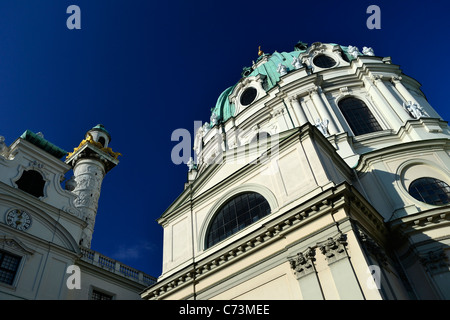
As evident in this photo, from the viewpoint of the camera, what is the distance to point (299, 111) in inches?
949

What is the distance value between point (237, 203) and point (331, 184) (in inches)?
207

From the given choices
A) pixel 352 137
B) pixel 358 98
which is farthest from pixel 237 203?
pixel 358 98

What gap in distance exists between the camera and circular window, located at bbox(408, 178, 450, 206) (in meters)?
15.8

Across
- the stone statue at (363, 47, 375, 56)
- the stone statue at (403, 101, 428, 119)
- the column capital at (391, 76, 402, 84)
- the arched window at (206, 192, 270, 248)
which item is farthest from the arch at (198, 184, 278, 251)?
the stone statue at (363, 47, 375, 56)

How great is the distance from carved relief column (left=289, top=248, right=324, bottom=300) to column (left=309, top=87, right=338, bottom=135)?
456 inches

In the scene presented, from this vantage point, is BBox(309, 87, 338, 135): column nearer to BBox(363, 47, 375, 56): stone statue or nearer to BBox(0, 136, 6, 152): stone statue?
BBox(363, 47, 375, 56): stone statue

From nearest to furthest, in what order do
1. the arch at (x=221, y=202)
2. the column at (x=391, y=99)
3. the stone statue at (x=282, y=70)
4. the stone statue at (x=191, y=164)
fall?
1. the arch at (x=221, y=202)
2. the column at (x=391, y=99)
3. the stone statue at (x=282, y=70)
4. the stone statue at (x=191, y=164)

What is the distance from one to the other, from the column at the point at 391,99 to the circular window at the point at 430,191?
19.2 ft

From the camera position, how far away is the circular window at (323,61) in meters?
28.4

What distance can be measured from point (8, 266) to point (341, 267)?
46.3 ft

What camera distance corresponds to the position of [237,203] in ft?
54.0

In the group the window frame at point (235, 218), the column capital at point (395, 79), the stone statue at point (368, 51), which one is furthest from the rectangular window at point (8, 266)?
the stone statue at point (368, 51)

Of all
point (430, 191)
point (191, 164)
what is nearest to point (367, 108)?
point (430, 191)

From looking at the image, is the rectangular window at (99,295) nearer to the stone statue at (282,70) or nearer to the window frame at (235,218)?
the window frame at (235,218)
